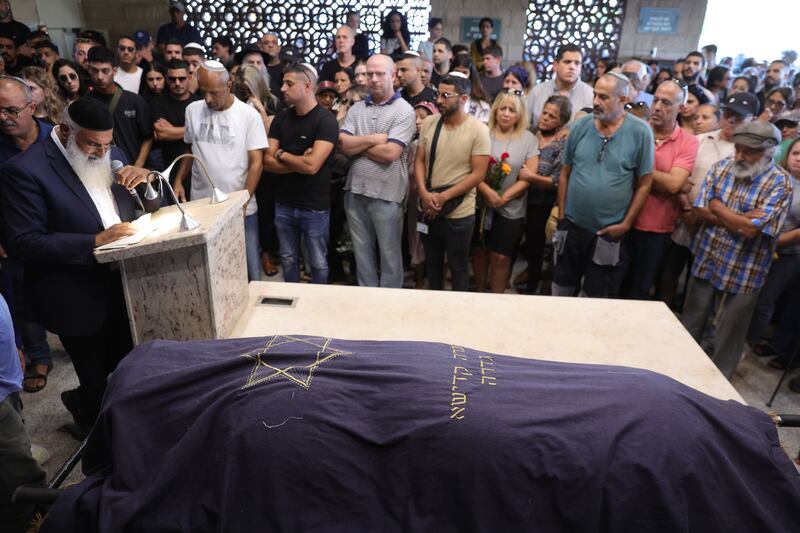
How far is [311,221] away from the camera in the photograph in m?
3.82

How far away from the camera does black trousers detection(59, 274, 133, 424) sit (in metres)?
2.57

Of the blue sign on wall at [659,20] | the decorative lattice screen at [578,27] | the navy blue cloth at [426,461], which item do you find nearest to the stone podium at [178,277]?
the navy blue cloth at [426,461]

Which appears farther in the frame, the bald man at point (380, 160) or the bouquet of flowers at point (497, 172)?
the bouquet of flowers at point (497, 172)

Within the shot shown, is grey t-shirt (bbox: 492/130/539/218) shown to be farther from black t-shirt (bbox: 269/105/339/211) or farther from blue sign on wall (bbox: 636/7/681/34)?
blue sign on wall (bbox: 636/7/681/34)

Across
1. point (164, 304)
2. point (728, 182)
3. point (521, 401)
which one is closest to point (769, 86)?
point (728, 182)

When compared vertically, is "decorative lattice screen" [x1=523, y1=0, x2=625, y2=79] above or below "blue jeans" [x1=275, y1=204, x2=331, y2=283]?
above

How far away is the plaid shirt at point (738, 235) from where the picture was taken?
3.10 metres

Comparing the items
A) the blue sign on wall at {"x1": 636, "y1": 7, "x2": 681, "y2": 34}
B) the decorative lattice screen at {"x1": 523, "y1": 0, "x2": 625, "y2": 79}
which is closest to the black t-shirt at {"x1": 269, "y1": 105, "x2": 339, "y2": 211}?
the decorative lattice screen at {"x1": 523, "y1": 0, "x2": 625, "y2": 79}

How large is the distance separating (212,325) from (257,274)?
1738 millimetres

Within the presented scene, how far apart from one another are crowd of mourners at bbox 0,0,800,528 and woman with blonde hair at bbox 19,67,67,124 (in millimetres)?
16

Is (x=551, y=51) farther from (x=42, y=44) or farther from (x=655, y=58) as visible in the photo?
(x=42, y=44)

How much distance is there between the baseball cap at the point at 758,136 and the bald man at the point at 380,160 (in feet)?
6.25

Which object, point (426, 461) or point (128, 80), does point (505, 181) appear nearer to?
point (426, 461)

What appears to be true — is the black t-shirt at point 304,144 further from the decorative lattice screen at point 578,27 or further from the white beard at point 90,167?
the decorative lattice screen at point 578,27
